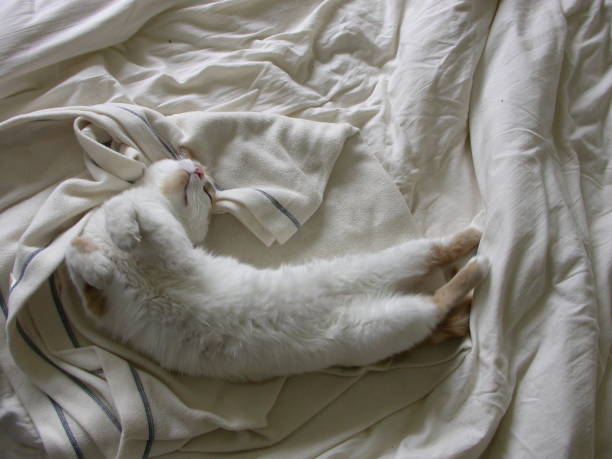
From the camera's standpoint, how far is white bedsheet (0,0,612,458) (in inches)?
32.9

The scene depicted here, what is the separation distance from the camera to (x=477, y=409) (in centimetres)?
83

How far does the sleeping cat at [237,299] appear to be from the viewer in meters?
0.84

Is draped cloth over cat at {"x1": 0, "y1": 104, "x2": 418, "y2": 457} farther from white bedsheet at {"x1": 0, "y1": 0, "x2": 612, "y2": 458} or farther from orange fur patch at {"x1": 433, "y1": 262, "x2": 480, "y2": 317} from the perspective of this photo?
orange fur patch at {"x1": 433, "y1": 262, "x2": 480, "y2": 317}

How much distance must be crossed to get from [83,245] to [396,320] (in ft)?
2.12

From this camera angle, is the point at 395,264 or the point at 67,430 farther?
the point at 395,264

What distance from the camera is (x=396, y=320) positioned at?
869 millimetres

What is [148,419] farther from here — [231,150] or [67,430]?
[231,150]

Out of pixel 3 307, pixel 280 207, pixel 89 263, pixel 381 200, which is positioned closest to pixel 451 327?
pixel 381 200

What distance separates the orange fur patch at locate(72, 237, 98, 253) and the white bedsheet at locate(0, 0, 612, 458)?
0.09 m

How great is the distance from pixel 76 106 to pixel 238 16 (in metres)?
0.49

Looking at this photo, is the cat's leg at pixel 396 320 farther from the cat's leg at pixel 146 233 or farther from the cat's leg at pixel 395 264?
the cat's leg at pixel 146 233

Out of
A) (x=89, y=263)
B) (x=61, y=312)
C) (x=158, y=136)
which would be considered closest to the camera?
(x=89, y=263)

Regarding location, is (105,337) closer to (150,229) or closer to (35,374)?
(35,374)

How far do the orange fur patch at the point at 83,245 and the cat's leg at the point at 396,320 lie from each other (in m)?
0.53
